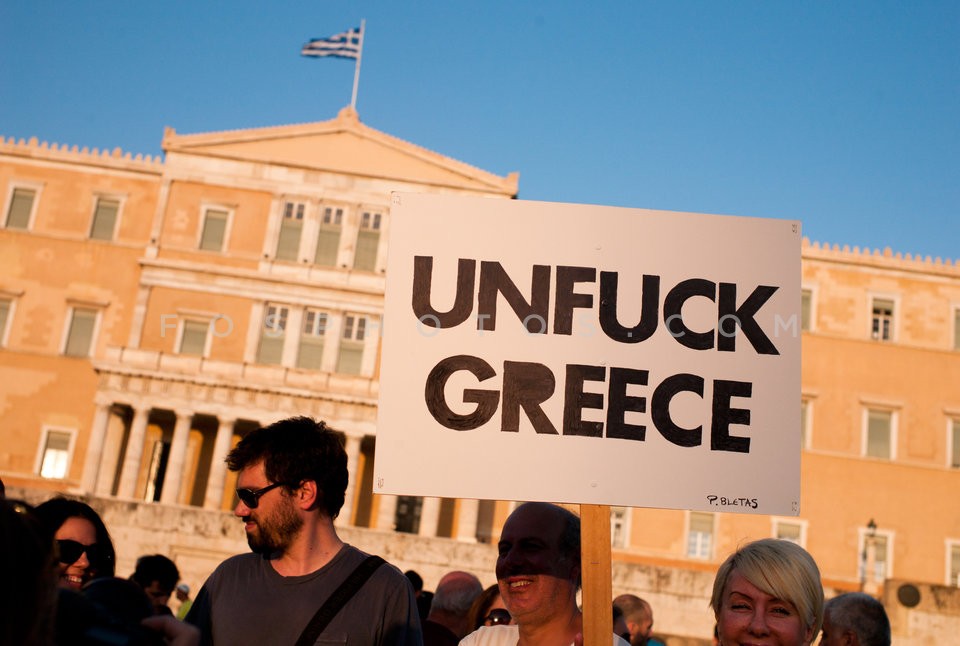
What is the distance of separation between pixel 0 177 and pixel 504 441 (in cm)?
3515

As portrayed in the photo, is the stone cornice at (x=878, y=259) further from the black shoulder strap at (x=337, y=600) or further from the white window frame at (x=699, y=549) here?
the black shoulder strap at (x=337, y=600)

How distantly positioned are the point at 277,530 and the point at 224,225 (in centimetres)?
3180

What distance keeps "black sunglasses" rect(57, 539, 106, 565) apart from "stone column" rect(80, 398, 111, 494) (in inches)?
1134

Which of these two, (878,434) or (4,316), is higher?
(4,316)

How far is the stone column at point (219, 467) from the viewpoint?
30628mm

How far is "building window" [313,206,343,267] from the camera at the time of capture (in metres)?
34.2

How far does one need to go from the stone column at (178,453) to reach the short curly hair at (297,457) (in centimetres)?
2849

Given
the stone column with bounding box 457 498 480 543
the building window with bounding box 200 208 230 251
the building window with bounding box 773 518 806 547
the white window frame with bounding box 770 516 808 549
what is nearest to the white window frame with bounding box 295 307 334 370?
the building window with bounding box 200 208 230 251

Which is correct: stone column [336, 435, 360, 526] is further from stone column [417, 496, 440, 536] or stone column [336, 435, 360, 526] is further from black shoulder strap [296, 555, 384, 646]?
black shoulder strap [296, 555, 384, 646]

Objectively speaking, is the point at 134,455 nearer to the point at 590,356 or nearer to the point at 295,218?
the point at 295,218

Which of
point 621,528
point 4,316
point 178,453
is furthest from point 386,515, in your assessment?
point 4,316

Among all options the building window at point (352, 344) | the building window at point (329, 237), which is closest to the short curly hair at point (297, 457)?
the building window at point (352, 344)

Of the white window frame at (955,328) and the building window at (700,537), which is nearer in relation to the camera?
the building window at (700,537)

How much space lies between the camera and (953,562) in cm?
3319
